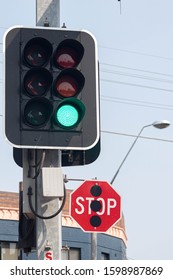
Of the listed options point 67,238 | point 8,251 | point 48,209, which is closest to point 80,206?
point 48,209

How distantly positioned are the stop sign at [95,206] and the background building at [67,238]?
25169 millimetres

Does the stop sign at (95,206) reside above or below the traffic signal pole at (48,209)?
above

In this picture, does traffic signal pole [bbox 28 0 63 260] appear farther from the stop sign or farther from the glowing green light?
the stop sign

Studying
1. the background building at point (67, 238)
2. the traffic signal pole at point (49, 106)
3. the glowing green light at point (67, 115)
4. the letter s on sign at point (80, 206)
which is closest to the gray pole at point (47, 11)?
the traffic signal pole at point (49, 106)

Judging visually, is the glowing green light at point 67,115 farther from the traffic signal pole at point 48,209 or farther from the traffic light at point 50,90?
the traffic signal pole at point 48,209

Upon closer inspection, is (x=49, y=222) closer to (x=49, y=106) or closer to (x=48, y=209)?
(x=48, y=209)

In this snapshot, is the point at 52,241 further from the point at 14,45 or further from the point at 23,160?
the point at 14,45

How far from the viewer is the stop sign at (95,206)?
10555mm

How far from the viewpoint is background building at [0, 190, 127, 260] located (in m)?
37.4

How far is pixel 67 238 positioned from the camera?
127ft

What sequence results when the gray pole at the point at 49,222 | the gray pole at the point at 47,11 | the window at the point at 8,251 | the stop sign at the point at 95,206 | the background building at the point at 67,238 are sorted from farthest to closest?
the background building at the point at 67,238
the window at the point at 8,251
the stop sign at the point at 95,206
the gray pole at the point at 47,11
the gray pole at the point at 49,222

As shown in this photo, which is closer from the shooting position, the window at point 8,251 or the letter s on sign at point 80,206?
the letter s on sign at point 80,206

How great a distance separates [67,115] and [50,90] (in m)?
0.26

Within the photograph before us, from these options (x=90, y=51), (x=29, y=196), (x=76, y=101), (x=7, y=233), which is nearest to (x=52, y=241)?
(x=29, y=196)
